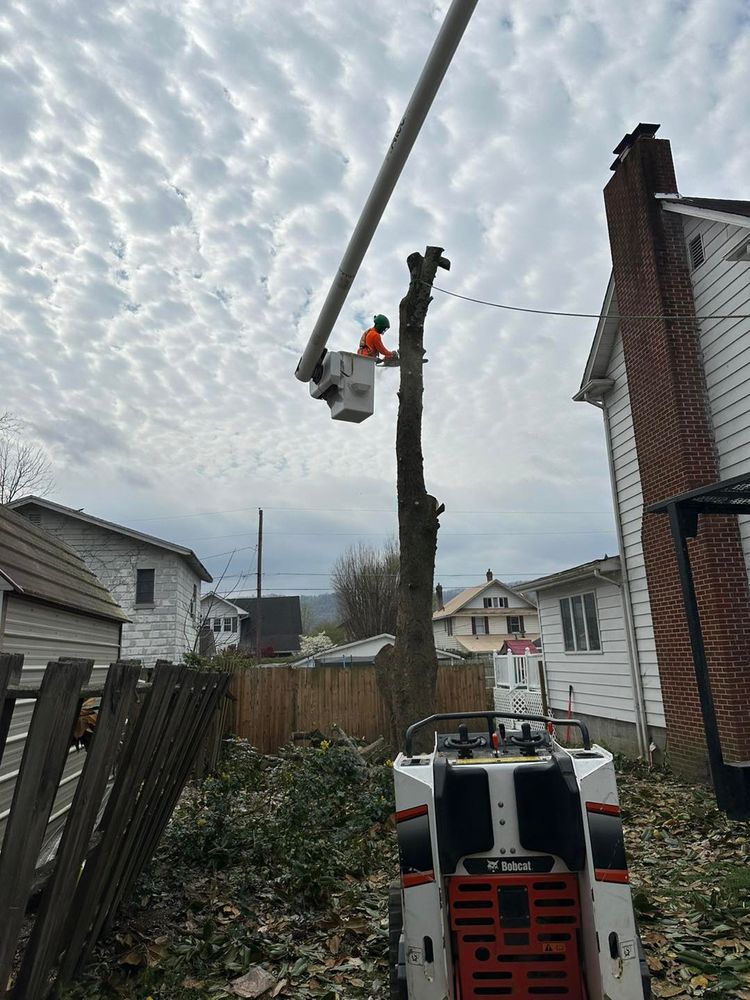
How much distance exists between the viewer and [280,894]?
17.3ft

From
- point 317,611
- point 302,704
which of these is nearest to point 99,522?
point 302,704

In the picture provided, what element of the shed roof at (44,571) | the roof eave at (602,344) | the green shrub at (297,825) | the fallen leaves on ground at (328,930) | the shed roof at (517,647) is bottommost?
the fallen leaves on ground at (328,930)

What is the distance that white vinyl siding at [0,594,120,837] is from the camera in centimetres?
530

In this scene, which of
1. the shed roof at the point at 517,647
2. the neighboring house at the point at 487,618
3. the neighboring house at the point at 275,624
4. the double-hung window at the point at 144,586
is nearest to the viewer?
the shed roof at the point at 517,647

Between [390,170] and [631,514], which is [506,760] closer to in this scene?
[390,170]

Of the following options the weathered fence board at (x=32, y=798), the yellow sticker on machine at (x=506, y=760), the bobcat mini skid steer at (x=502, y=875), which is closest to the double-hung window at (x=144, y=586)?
the weathered fence board at (x=32, y=798)

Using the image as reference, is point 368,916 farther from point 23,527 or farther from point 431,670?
point 23,527

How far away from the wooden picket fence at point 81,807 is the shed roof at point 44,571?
6.31 ft

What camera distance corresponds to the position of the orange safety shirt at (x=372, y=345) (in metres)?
6.59

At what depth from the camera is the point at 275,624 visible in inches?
2098

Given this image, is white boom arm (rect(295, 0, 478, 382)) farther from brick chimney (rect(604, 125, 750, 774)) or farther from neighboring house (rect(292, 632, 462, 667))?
neighboring house (rect(292, 632, 462, 667))

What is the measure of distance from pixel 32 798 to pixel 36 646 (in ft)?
12.8

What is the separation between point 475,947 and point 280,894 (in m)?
2.84

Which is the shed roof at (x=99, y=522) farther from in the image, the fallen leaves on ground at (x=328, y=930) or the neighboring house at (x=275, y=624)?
the neighboring house at (x=275, y=624)
